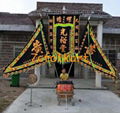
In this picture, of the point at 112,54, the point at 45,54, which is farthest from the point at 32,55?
the point at 112,54

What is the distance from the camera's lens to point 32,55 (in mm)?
9242

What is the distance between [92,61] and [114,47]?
6249mm

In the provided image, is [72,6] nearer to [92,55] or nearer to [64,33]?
[64,33]

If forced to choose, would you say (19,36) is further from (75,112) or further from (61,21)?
(75,112)

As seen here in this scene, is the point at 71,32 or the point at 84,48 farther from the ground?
the point at 71,32

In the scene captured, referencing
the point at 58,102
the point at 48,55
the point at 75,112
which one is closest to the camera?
the point at 75,112

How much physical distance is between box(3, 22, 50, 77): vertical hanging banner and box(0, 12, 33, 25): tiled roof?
747 cm

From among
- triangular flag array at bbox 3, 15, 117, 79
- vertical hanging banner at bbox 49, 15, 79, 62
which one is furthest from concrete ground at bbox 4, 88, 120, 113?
vertical hanging banner at bbox 49, 15, 79, 62

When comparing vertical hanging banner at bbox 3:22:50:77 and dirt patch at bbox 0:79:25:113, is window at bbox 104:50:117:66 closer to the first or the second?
vertical hanging banner at bbox 3:22:50:77

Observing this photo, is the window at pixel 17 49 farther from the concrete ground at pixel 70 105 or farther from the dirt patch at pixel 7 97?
the concrete ground at pixel 70 105

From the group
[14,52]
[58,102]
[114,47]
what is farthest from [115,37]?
[58,102]

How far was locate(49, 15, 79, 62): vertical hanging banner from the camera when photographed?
9.49 m

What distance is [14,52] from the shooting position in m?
15.0

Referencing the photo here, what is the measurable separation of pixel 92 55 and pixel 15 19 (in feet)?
33.7
